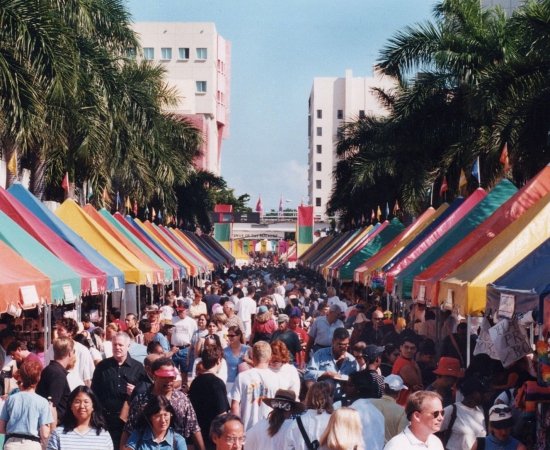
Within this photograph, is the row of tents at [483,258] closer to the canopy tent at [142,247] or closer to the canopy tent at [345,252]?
the canopy tent at [142,247]

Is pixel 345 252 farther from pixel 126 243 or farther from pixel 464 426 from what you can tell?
pixel 464 426

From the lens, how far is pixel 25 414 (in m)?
8.35

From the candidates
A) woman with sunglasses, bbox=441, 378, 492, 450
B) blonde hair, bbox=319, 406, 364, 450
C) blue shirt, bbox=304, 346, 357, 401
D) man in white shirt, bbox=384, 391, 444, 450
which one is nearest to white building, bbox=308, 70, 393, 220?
blue shirt, bbox=304, 346, 357, 401

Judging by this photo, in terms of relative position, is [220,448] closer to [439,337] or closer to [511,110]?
[439,337]

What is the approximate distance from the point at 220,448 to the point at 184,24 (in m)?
112

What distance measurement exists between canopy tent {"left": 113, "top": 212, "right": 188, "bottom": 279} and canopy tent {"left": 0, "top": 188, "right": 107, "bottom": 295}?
1054cm

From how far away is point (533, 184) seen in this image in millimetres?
13164

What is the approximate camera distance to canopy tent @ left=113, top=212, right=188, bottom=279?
28.1 meters

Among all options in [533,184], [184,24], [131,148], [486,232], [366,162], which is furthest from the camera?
[184,24]

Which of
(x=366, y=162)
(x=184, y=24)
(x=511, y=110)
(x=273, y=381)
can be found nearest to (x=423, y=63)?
(x=511, y=110)

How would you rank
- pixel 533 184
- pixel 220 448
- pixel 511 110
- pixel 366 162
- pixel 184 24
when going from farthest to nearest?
pixel 184 24 → pixel 366 162 → pixel 511 110 → pixel 533 184 → pixel 220 448

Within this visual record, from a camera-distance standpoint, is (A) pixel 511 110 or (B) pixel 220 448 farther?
(A) pixel 511 110

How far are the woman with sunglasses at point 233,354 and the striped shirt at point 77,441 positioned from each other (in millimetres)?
4435

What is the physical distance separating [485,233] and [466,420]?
21.0 feet
